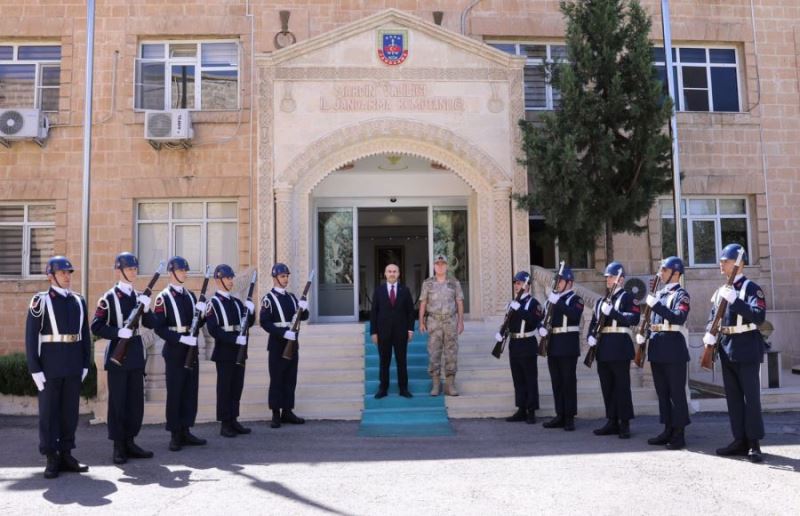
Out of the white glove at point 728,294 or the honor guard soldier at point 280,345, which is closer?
the white glove at point 728,294

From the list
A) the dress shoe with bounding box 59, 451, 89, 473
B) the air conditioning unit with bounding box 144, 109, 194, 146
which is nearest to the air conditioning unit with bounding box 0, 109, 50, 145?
the air conditioning unit with bounding box 144, 109, 194, 146

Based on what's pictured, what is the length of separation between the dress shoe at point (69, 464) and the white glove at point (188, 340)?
155cm

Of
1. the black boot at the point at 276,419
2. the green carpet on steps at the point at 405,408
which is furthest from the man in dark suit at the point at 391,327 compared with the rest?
the black boot at the point at 276,419

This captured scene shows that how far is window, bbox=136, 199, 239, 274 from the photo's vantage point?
13758mm

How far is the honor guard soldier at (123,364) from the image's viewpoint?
659 centimetres

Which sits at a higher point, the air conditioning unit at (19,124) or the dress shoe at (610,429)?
the air conditioning unit at (19,124)

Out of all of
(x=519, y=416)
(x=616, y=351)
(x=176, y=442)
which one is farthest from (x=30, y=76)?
(x=616, y=351)

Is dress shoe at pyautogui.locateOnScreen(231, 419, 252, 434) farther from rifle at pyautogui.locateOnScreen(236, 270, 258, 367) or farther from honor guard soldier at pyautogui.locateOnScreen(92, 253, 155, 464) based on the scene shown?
honor guard soldier at pyautogui.locateOnScreen(92, 253, 155, 464)

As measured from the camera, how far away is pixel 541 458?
21.5ft

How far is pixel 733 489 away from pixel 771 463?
1.17 metres

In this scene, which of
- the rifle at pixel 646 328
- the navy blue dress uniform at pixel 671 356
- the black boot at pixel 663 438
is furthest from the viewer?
the rifle at pixel 646 328

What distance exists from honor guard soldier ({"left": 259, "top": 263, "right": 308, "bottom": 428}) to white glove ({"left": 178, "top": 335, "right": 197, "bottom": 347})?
1177mm

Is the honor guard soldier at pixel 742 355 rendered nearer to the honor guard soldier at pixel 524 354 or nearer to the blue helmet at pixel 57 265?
the honor guard soldier at pixel 524 354

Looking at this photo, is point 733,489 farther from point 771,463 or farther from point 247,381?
point 247,381
